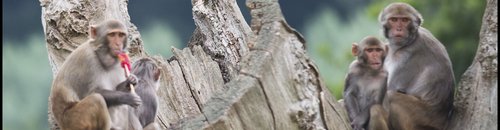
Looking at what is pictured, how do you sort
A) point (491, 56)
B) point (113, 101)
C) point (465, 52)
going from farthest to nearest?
point (465, 52)
point (113, 101)
point (491, 56)

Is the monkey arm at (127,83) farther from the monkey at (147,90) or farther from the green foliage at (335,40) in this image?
the green foliage at (335,40)

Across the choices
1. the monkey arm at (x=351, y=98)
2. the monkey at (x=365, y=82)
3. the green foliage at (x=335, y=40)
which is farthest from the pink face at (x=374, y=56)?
the green foliage at (x=335, y=40)

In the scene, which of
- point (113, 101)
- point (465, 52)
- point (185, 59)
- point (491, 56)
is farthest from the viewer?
point (465, 52)

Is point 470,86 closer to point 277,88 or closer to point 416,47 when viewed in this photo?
point 416,47

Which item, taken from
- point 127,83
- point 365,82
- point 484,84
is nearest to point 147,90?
point 127,83

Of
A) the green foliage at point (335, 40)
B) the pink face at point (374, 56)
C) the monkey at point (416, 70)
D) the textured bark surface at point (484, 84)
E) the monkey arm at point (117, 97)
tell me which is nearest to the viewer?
the textured bark surface at point (484, 84)

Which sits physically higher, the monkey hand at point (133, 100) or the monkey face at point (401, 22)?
the monkey face at point (401, 22)

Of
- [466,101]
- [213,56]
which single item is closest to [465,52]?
[213,56]

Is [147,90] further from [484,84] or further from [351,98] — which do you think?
[484,84]
